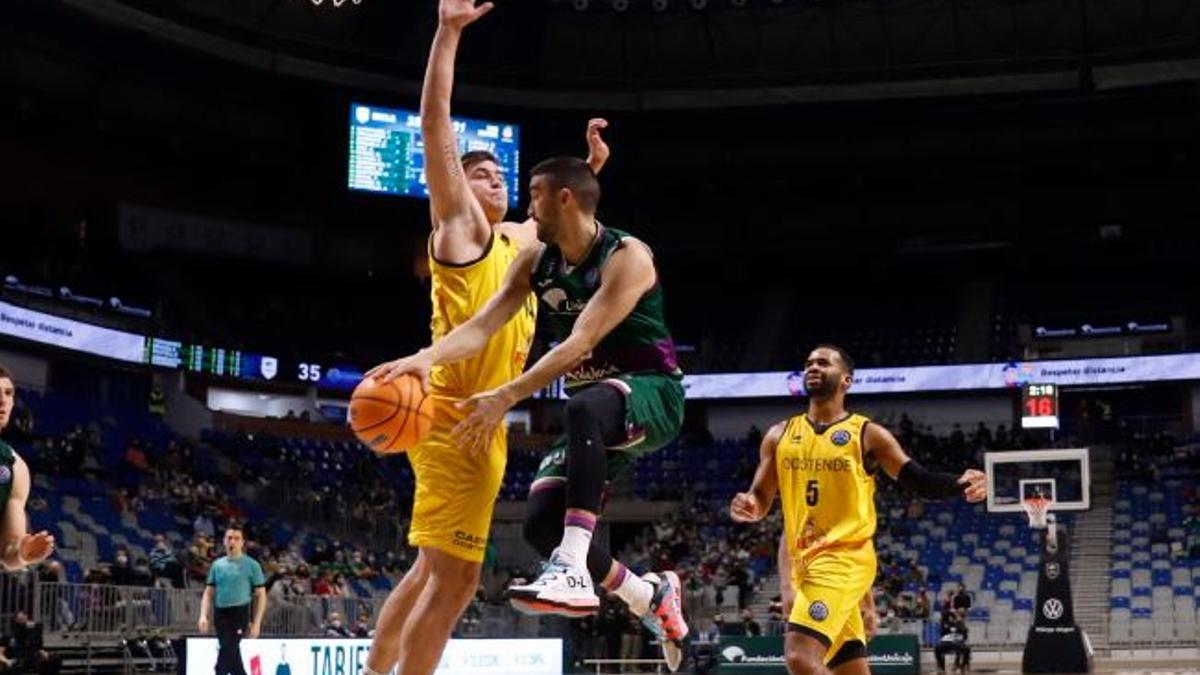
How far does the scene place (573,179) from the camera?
5918 millimetres

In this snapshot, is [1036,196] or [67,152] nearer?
[67,152]

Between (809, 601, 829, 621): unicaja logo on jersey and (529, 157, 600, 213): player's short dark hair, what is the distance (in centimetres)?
308

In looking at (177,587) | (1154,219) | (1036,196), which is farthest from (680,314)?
(177,587)

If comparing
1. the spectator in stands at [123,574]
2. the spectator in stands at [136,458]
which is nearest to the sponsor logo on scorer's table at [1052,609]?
the spectator in stands at [123,574]

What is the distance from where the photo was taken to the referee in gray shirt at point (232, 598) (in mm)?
15328

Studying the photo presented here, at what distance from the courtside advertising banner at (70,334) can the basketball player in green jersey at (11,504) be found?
82.7 ft

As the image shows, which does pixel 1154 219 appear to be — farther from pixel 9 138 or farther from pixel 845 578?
pixel 845 578

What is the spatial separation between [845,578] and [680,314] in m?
34.8

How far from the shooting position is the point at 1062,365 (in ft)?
125

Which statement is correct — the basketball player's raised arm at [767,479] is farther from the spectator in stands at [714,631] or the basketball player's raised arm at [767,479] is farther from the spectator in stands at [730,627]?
the spectator in stands at [730,627]

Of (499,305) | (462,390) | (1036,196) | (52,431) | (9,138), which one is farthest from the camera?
(1036,196)

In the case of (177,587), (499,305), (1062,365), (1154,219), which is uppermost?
(1154,219)

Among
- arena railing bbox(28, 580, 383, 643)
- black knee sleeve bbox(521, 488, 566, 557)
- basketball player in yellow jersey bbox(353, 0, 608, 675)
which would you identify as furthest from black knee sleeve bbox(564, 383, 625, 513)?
arena railing bbox(28, 580, 383, 643)

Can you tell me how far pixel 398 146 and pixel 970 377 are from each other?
50.1 feet
